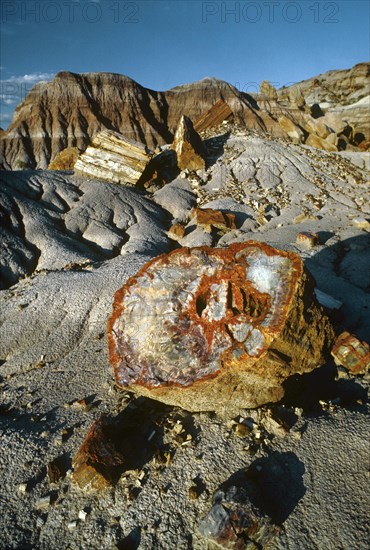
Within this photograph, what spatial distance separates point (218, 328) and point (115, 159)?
10.8m

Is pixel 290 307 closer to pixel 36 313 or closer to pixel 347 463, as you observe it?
pixel 347 463

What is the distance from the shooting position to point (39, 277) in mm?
6180

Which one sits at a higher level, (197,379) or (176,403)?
(197,379)

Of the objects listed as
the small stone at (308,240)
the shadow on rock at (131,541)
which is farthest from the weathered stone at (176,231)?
the shadow on rock at (131,541)

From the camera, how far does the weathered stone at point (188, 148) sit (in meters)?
13.2

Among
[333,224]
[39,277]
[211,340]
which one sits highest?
[211,340]

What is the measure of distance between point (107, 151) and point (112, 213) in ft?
8.88

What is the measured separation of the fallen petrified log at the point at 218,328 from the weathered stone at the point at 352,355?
18.3 inches

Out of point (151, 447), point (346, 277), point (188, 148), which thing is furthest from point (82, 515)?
point (188, 148)

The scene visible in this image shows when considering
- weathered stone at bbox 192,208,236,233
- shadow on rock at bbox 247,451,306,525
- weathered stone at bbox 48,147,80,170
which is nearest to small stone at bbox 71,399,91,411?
shadow on rock at bbox 247,451,306,525

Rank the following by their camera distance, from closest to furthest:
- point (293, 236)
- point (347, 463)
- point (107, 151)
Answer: point (347, 463) → point (293, 236) → point (107, 151)

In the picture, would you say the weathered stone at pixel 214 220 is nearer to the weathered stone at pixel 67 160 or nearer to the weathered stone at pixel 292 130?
the weathered stone at pixel 67 160

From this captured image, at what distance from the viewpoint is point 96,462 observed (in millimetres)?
2762

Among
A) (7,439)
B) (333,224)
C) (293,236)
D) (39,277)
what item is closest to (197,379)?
(7,439)
